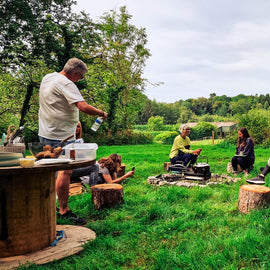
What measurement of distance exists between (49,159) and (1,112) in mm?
16418

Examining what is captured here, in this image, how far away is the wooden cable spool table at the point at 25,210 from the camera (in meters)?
2.74

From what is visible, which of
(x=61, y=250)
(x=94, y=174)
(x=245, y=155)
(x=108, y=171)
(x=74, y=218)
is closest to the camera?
(x=61, y=250)

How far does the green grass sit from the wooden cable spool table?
1.04ft

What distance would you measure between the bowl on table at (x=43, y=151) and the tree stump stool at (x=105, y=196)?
1.85m

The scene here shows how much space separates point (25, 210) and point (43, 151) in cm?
62

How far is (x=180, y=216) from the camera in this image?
411 centimetres

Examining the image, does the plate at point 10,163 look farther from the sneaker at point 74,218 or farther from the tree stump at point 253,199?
the tree stump at point 253,199

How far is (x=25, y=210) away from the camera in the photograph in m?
2.83

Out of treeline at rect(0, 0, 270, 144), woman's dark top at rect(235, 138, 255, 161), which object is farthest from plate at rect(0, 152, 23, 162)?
treeline at rect(0, 0, 270, 144)

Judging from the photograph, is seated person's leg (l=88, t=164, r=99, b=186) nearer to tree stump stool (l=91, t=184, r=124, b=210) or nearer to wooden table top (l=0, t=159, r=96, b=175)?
tree stump stool (l=91, t=184, r=124, b=210)

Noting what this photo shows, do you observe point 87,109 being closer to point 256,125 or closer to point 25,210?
point 25,210

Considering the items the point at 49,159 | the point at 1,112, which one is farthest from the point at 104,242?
the point at 1,112

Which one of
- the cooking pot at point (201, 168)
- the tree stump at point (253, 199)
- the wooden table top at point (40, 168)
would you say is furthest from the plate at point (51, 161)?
the cooking pot at point (201, 168)

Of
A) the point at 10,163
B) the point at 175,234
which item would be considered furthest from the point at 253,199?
the point at 10,163
